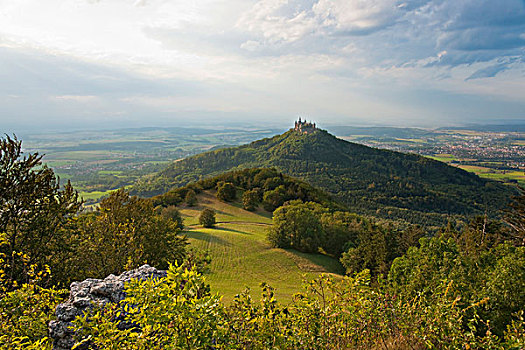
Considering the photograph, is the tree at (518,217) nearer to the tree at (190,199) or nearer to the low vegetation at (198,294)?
the low vegetation at (198,294)

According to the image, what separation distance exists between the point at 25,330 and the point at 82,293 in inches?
45.3

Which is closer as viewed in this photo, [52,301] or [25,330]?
[25,330]

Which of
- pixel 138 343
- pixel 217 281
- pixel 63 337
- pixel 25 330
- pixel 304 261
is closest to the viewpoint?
pixel 138 343

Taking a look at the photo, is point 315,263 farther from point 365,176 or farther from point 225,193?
point 365,176

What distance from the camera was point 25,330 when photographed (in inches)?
211

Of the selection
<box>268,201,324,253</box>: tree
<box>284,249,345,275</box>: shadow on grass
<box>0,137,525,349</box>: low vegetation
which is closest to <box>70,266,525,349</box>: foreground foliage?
<box>0,137,525,349</box>: low vegetation

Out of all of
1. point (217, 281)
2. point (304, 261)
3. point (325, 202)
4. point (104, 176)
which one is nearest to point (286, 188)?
point (325, 202)

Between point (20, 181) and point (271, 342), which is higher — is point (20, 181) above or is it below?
above

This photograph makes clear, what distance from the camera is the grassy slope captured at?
950 inches

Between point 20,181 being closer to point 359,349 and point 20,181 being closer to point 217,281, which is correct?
point 359,349

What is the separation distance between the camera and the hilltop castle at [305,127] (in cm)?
17350

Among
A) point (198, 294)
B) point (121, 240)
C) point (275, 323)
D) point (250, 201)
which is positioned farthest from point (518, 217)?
point (250, 201)

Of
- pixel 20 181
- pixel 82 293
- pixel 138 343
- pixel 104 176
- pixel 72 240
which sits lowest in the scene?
pixel 104 176

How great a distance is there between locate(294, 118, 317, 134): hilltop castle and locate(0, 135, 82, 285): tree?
544 ft
